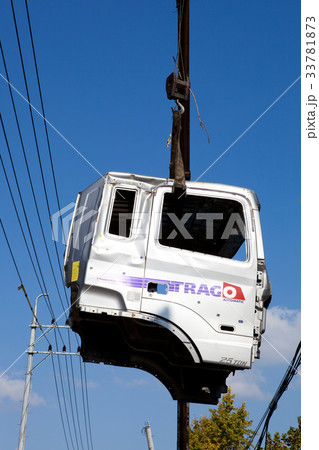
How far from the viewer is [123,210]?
8125mm

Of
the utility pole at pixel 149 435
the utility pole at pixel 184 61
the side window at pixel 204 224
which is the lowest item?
the utility pole at pixel 149 435

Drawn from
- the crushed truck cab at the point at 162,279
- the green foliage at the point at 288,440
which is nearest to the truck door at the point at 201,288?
the crushed truck cab at the point at 162,279

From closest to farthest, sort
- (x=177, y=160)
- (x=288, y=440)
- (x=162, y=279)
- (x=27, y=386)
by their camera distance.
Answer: (x=162, y=279)
(x=177, y=160)
(x=27, y=386)
(x=288, y=440)

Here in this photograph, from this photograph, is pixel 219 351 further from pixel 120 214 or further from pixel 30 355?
pixel 30 355

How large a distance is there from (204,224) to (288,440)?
39.9 meters

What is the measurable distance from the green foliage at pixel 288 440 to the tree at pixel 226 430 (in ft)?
6.18

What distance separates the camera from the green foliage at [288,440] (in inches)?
1711

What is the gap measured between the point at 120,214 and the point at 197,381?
3088mm

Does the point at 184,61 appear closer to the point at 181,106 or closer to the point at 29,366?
the point at 181,106

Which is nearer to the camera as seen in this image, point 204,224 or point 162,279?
point 162,279

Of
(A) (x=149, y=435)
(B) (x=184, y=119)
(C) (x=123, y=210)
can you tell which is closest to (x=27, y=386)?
(A) (x=149, y=435)

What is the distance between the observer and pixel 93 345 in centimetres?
866

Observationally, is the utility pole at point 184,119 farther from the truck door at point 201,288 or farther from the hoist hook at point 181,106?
the truck door at point 201,288
